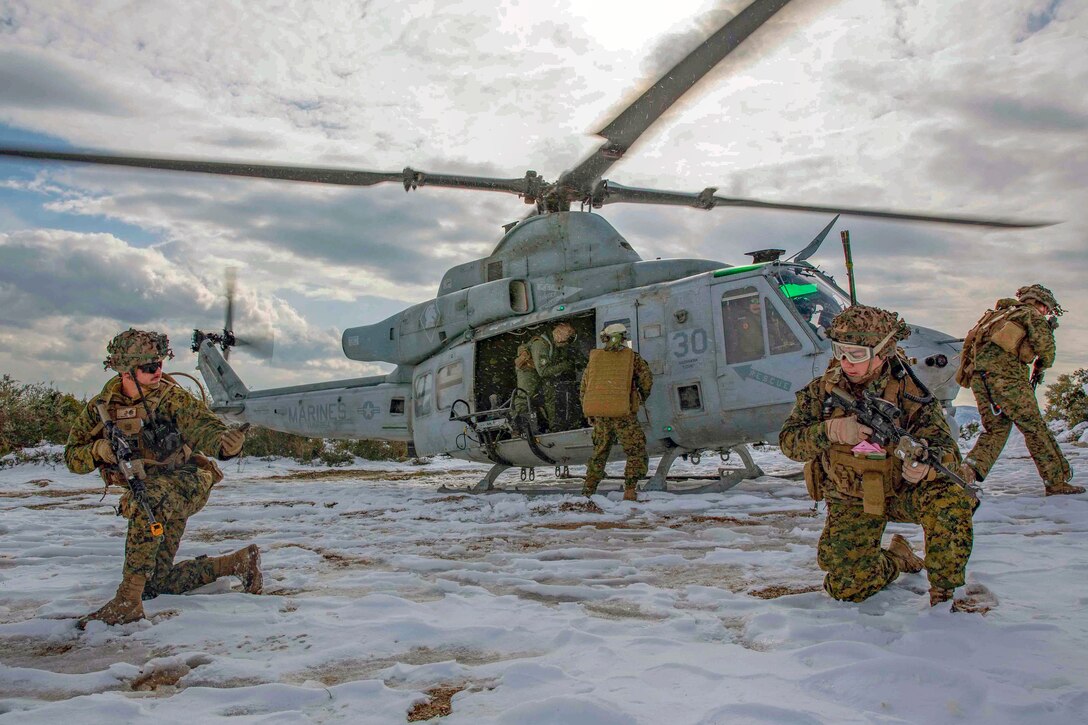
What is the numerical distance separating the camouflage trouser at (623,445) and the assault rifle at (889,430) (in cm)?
376

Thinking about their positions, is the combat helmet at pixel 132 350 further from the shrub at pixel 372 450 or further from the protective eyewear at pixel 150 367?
the shrub at pixel 372 450

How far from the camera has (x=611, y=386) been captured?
6984 millimetres

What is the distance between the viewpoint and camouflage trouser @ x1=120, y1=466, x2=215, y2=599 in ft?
11.1

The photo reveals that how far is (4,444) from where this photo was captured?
12.8 metres

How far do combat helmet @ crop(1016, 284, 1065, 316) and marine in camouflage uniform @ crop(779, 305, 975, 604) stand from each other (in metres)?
3.30

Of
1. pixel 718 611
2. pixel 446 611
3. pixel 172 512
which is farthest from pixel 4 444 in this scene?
pixel 718 611

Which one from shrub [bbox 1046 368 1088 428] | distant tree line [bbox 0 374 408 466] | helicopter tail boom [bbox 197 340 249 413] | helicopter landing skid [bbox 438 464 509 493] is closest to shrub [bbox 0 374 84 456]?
distant tree line [bbox 0 374 408 466]

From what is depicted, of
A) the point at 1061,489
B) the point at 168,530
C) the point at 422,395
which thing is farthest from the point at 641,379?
the point at 168,530

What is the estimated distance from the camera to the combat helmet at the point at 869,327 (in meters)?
3.26

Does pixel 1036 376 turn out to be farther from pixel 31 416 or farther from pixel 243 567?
pixel 31 416

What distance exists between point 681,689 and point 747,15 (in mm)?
4634

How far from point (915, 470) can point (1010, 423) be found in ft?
11.2

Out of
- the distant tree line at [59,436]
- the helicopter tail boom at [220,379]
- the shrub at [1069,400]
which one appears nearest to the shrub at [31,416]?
the distant tree line at [59,436]

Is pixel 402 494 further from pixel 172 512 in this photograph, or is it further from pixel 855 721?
pixel 855 721
